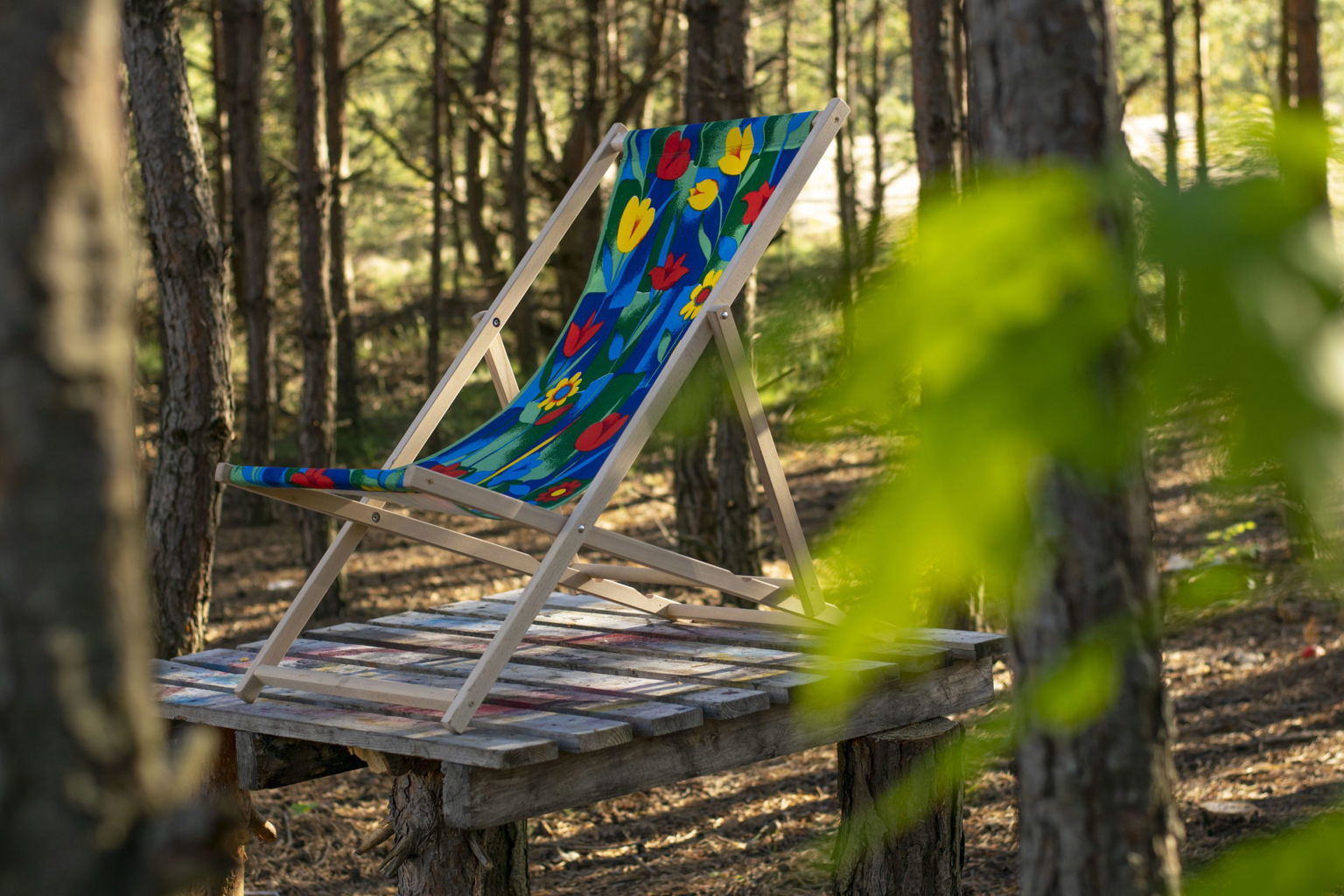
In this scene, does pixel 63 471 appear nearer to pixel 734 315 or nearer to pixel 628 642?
pixel 628 642

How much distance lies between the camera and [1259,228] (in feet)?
2.14

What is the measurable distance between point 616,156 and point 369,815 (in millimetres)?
2393

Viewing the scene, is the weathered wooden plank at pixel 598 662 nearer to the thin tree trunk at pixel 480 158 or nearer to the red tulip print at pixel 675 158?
the red tulip print at pixel 675 158

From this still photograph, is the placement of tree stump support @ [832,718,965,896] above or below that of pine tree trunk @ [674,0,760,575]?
below

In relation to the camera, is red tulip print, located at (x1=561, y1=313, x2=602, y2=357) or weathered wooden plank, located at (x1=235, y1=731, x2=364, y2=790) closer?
weathered wooden plank, located at (x1=235, y1=731, x2=364, y2=790)

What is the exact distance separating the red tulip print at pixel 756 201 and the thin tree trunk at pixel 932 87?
6.61 ft

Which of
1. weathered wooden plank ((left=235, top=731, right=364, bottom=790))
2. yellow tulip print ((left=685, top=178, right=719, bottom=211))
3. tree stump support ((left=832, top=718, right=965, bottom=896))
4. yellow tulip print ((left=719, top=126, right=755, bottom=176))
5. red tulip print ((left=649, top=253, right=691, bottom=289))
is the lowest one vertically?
tree stump support ((left=832, top=718, right=965, bottom=896))

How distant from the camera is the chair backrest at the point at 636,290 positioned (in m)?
3.22

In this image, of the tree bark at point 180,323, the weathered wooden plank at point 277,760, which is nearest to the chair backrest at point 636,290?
the weathered wooden plank at point 277,760

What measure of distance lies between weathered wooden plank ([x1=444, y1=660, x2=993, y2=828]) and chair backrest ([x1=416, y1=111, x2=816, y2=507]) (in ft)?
2.12

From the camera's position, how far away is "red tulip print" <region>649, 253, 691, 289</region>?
3488mm

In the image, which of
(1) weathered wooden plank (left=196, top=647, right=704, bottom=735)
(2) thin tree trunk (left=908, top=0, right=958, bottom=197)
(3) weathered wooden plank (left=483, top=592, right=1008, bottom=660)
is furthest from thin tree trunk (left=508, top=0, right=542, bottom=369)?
(3) weathered wooden plank (left=483, top=592, right=1008, bottom=660)

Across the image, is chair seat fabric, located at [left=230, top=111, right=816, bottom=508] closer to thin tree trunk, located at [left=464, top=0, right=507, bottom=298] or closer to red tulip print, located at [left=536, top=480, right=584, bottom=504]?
red tulip print, located at [left=536, top=480, right=584, bottom=504]

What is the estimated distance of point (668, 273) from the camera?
3525 millimetres
